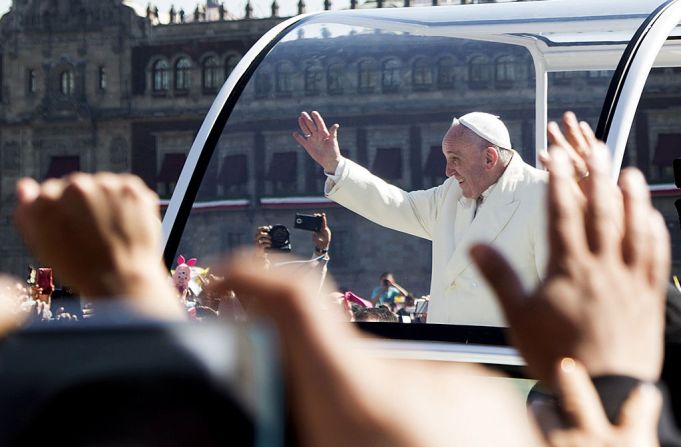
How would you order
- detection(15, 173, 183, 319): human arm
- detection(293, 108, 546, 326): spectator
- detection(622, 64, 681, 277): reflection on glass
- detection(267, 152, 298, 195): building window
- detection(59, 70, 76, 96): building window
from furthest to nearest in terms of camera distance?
1. detection(59, 70, 76, 96): building window
2. detection(622, 64, 681, 277): reflection on glass
3. detection(267, 152, 298, 195): building window
4. detection(293, 108, 546, 326): spectator
5. detection(15, 173, 183, 319): human arm

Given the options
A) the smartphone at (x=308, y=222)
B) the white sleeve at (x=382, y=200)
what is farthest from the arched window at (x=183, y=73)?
the white sleeve at (x=382, y=200)

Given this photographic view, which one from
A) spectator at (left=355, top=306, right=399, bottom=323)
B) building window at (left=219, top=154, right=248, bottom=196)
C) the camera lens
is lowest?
spectator at (left=355, top=306, right=399, bottom=323)

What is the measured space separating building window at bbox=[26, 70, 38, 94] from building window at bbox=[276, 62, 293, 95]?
38.3 metres

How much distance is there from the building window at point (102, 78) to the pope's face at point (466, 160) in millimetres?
38180

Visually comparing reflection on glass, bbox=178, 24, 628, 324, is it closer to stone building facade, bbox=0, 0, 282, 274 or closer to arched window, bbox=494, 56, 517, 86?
arched window, bbox=494, 56, 517, 86

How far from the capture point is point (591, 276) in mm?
866

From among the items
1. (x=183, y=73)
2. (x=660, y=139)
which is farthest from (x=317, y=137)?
(x=183, y=73)

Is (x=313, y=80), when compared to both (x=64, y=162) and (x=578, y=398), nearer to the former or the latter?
(x=578, y=398)

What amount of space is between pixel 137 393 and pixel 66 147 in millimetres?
41957

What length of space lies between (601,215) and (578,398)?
0.13m

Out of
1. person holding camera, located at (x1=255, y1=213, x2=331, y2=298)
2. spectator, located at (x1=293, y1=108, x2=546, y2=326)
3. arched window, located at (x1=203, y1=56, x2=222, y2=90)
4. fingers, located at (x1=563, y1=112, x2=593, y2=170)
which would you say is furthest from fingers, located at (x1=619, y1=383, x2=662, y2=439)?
arched window, located at (x1=203, y1=56, x2=222, y2=90)

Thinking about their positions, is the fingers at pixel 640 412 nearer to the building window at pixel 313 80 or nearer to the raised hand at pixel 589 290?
the raised hand at pixel 589 290

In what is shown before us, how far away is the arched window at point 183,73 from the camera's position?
41.0 meters

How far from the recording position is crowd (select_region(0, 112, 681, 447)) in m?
0.68
